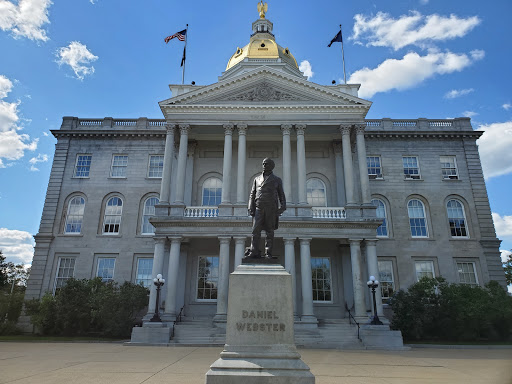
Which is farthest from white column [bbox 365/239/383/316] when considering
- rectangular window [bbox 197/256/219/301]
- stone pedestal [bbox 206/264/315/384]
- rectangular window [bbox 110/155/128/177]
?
rectangular window [bbox 110/155/128/177]

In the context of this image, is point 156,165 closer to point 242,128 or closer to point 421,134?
point 242,128

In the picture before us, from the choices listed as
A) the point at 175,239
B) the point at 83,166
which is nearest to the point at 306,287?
the point at 175,239

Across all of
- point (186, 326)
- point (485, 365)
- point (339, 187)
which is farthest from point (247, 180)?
point (485, 365)

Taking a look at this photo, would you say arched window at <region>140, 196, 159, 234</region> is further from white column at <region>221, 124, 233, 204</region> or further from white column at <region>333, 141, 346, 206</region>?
white column at <region>333, 141, 346, 206</region>

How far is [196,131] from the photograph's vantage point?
90.1 feet

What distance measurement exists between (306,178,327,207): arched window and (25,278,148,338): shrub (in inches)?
550

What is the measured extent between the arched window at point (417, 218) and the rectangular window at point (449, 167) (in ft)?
→ 12.2

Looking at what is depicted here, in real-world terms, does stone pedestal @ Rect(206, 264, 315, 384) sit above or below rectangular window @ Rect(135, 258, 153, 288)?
below

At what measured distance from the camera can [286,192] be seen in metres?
23.4

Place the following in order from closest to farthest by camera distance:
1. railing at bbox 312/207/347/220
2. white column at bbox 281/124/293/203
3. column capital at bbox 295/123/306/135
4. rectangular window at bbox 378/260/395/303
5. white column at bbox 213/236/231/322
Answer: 1. white column at bbox 213/236/231/322
2. white column at bbox 281/124/293/203
3. railing at bbox 312/207/347/220
4. column capital at bbox 295/123/306/135
5. rectangular window at bbox 378/260/395/303

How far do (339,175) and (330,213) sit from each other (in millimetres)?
5143

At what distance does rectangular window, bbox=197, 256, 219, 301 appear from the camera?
2605 cm

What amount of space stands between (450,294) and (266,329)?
1935 cm

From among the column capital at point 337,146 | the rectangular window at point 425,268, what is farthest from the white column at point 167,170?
the rectangular window at point 425,268
